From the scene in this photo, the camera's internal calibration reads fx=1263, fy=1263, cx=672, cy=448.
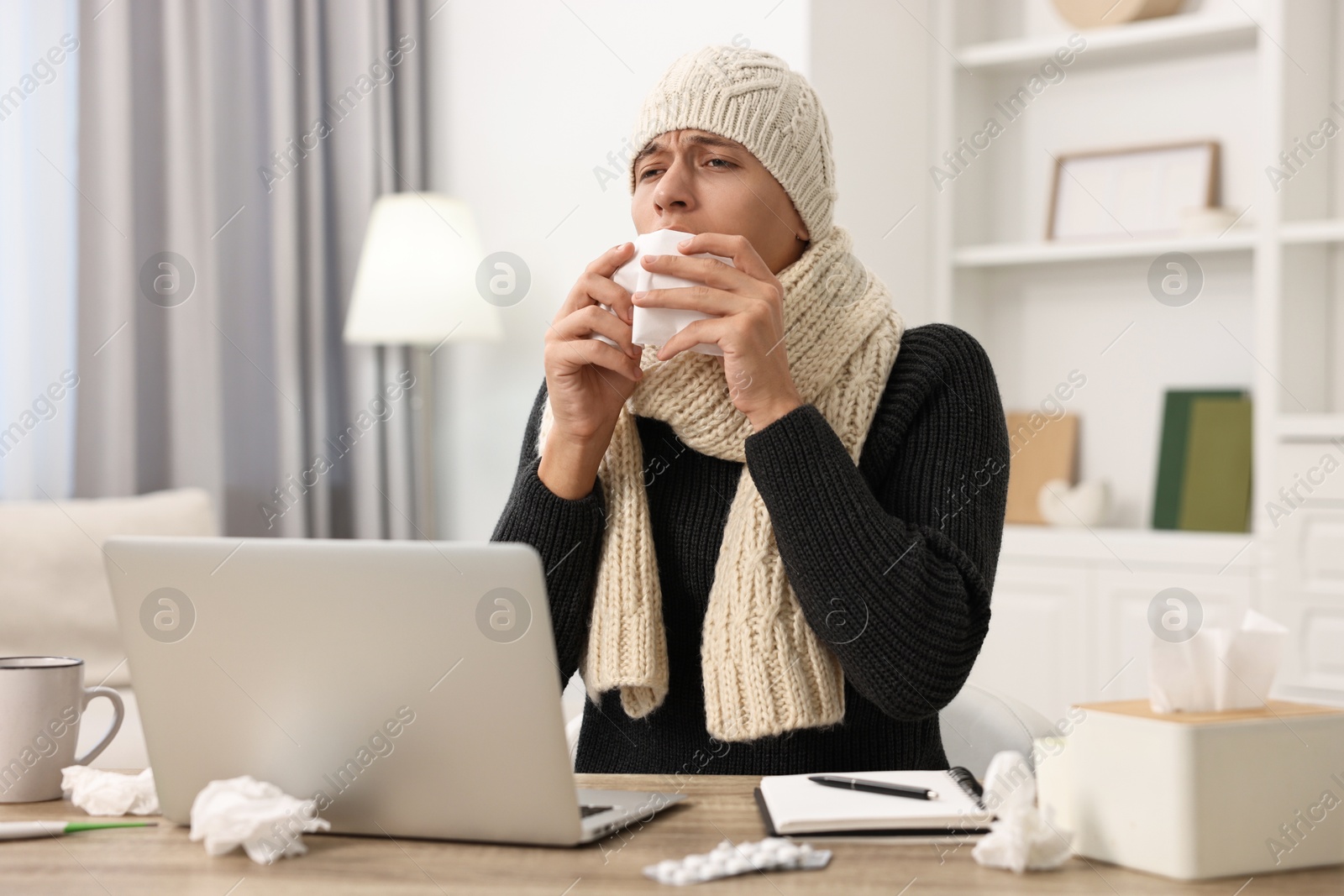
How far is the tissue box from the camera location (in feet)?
2.28

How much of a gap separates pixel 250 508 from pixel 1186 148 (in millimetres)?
2346

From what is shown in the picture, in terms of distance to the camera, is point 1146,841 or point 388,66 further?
point 388,66

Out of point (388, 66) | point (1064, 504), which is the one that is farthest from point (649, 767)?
point (388, 66)

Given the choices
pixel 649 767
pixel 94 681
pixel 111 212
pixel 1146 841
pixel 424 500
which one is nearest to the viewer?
pixel 1146 841

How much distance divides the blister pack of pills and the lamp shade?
2.28m

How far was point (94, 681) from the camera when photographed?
7.55 feet

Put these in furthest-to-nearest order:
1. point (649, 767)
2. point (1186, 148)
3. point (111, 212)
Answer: point (1186, 148) → point (111, 212) → point (649, 767)

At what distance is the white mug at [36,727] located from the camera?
3.12 feet

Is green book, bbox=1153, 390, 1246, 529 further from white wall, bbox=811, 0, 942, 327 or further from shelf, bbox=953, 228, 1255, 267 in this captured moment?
white wall, bbox=811, 0, 942, 327

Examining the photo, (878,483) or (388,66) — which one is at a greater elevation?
(388,66)

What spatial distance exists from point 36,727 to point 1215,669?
0.83m

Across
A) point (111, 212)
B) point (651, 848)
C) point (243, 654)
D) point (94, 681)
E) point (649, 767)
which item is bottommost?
point (94, 681)

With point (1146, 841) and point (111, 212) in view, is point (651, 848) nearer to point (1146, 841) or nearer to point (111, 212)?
point (1146, 841)

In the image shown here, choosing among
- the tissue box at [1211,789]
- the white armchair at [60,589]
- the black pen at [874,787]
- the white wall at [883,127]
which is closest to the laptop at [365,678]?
the black pen at [874,787]
